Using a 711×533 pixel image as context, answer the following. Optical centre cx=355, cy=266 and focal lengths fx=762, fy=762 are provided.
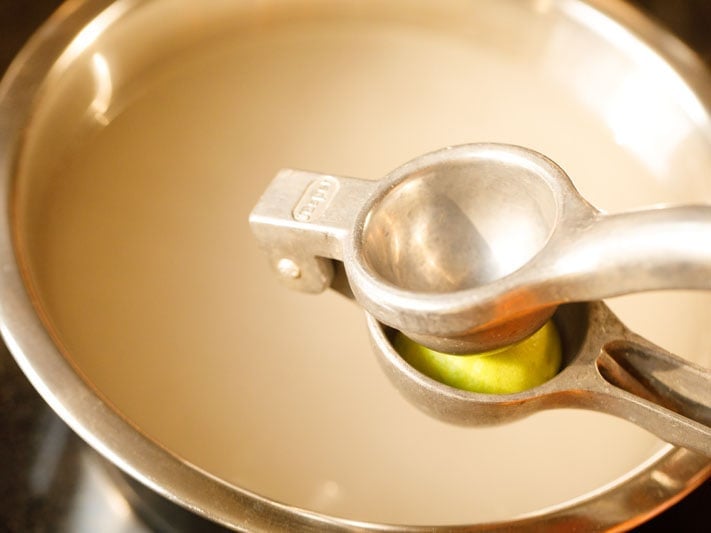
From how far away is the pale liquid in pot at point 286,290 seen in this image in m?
0.56

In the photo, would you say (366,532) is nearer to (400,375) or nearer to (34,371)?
(400,375)

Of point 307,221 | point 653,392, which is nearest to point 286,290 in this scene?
point 307,221

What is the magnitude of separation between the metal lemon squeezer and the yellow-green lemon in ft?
0.05

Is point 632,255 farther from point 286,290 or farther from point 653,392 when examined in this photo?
point 286,290

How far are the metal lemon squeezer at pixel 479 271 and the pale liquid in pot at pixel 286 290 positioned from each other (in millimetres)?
122

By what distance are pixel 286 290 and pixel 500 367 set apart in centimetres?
26

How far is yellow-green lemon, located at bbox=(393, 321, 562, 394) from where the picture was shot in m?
0.45

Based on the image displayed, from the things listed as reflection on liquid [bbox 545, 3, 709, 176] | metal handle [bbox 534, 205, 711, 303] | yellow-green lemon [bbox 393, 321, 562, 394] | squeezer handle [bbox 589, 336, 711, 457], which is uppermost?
metal handle [bbox 534, 205, 711, 303]

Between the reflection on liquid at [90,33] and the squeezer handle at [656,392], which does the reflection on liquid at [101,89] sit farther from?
the squeezer handle at [656,392]

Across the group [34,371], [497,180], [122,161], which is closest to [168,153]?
[122,161]

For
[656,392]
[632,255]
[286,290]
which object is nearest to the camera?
[632,255]

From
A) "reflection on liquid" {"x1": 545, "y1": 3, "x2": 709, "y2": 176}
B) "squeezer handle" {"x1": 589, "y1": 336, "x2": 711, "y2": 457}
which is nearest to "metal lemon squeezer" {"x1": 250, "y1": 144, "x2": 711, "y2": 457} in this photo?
"squeezer handle" {"x1": 589, "y1": 336, "x2": 711, "y2": 457}

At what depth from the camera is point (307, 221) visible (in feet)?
1.49

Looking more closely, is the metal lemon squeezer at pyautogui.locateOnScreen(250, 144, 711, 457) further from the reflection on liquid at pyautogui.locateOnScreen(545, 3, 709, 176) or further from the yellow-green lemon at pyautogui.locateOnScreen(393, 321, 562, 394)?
the reflection on liquid at pyautogui.locateOnScreen(545, 3, 709, 176)
